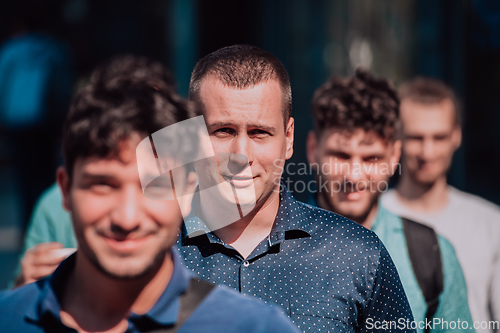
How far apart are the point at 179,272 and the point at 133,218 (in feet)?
0.71

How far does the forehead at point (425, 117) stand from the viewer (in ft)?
12.2

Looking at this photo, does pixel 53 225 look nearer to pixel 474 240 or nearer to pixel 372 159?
pixel 372 159

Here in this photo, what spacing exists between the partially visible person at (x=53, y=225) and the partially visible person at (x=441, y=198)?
1.63 meters

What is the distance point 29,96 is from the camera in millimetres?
5398

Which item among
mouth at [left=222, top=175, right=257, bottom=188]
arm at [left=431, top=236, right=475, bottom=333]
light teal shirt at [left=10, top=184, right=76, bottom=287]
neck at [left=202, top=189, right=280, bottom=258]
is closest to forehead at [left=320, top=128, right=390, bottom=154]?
arm at [left=431, top=236, right=475, bottom=333]

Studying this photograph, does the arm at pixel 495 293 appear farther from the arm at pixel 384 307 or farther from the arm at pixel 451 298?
the arm at pixel 384 307

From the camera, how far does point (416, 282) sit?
9.04ft

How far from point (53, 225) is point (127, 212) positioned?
1.71 metres

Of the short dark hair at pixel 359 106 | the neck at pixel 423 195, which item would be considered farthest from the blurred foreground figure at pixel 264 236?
the neck at pixel 423 195

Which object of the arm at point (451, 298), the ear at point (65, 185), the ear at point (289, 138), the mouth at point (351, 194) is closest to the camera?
the ear at point (65, 185)

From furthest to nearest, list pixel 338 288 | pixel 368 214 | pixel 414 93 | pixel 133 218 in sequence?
pixel 414 93 < pixel 368 214 < pixel 338 288 < pixel 133 218

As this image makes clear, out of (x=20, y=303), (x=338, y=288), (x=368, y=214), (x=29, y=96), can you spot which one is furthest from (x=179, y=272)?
(x=29, y=96)

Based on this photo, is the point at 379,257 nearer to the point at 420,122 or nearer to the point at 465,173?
the point at 420,122

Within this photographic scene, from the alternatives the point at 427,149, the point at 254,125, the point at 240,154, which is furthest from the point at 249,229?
the point at 427,149
